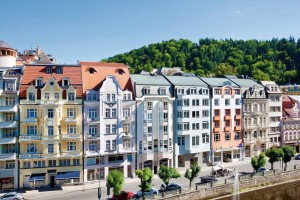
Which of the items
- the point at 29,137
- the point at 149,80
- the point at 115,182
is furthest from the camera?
the point at 149,80

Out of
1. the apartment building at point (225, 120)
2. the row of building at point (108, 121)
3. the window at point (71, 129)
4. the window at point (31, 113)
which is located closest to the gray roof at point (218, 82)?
the apartment building at point (225, 120)

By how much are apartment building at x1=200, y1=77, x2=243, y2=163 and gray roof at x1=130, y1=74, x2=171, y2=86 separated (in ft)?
38.9

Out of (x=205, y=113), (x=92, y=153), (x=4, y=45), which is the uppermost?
(x=4, y=45)

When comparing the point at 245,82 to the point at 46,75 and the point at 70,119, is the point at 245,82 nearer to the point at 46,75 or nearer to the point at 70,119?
the point at 70,119

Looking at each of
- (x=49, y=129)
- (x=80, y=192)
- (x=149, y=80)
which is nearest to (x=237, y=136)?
(x=149, y=80)

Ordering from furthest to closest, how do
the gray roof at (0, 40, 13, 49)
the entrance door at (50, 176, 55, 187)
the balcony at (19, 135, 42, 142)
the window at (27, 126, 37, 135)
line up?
the gray roof at (0, 40, 13, 49), the entrance door at (50, 176, 55, 187), the window at (27, 126, 37, 135), the balcony at (19, 135, 42, 142)

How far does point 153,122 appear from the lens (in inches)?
2813

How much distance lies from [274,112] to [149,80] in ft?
126

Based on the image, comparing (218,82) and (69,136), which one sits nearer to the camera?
(69,136)

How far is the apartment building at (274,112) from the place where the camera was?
91.8m

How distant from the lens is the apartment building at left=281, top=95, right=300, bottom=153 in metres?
94.9

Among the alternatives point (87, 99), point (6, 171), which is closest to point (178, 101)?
point (87, 99)

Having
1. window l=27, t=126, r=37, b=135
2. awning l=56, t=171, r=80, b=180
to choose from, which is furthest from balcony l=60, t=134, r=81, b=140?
awning l=56, t=171, r=80, b=180

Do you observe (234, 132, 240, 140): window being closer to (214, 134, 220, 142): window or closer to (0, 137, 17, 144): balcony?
(214, 134, 220, 142): window
